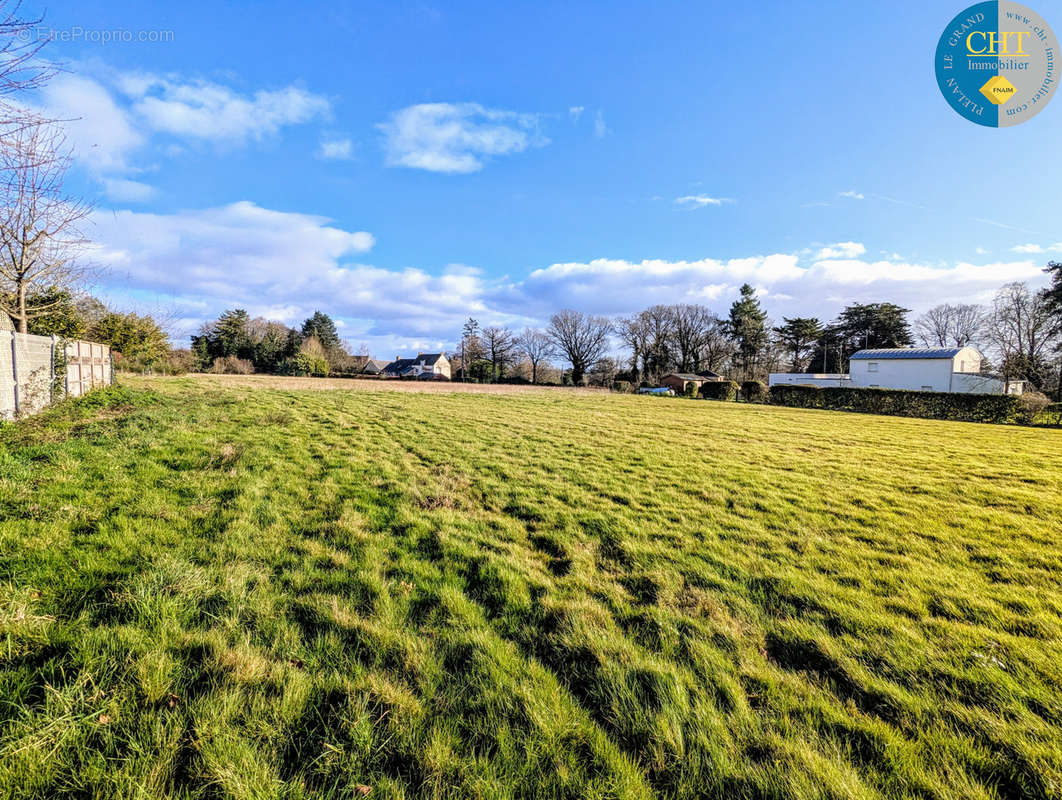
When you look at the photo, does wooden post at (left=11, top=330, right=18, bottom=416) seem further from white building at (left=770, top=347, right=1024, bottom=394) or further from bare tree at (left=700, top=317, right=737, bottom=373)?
bare tree at (left=700, top=317, right=737, bottom=373)

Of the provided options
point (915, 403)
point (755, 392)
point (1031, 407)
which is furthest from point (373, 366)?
point (1031, 407)

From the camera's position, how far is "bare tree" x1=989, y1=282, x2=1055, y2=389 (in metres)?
32.6

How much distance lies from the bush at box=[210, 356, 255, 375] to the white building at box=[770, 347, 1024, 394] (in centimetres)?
6387

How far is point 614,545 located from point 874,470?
6627 millimetres

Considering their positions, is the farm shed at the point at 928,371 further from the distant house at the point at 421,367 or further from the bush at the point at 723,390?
the distant house at the point at 421,367

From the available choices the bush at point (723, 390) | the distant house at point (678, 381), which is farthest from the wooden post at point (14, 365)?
the distant house at point (678, 381)

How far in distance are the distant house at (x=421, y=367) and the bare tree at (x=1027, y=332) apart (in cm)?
7085

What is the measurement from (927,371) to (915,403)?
2030 cm

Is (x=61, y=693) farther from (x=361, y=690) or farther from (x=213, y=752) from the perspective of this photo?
(x=361, y=690)

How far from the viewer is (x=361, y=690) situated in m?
2.16

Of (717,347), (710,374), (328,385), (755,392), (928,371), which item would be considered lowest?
(755,392)

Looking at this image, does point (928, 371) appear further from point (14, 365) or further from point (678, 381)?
point (14, 365)

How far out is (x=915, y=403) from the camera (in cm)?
2191

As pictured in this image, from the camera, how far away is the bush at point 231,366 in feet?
147
